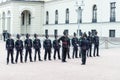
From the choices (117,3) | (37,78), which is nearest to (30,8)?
(117,3)

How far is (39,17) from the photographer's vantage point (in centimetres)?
5441

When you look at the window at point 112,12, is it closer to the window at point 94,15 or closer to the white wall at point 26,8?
the window at point 94,15

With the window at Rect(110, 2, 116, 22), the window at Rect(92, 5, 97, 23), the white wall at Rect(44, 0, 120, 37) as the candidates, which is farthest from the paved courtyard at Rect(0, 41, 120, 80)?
the window at Rect(92, 5, 97, 23)

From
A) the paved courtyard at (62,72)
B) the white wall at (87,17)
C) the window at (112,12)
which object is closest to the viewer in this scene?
the paved courtyard at (62,72)

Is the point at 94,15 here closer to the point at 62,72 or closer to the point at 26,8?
the point at 26,8

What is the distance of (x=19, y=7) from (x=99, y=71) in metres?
38.8

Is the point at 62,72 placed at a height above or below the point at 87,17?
below

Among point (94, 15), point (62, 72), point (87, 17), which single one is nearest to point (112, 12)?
point (94, 15)

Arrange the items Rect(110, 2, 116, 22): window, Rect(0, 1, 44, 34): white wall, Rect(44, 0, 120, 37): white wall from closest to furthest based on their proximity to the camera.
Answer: Rect(110, 2, 116, 22): window
Rect(44, 0, 120, 37): white wall
Rect(0, 1, 44, 34): white wall

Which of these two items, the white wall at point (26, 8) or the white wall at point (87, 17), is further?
the white wall at point (26, 8)

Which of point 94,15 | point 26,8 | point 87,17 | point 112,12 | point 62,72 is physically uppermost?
point 26,8

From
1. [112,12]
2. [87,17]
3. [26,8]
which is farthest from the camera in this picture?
[26,8]

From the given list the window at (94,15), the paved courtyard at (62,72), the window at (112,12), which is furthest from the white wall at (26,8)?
the paved courtyard at (62,72)

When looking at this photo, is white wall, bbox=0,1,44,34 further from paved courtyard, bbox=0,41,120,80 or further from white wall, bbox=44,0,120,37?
paved courtyard, bbox=0,41,120,80
